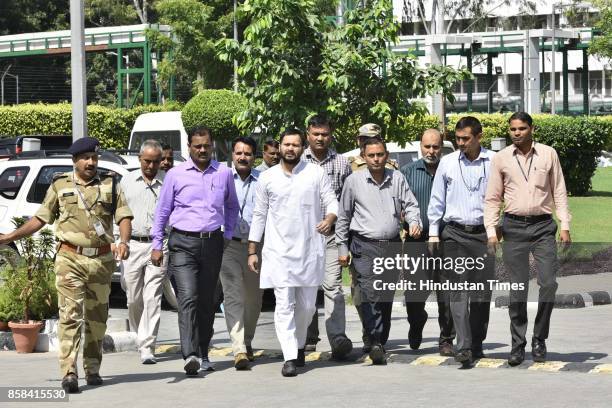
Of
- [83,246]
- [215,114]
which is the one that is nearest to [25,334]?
[83,246]

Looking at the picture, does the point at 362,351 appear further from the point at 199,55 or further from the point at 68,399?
the point at 199,55

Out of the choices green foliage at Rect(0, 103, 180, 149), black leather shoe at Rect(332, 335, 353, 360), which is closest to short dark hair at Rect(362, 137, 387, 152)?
black leather shoe at Rect(332, 335, 353, 360)

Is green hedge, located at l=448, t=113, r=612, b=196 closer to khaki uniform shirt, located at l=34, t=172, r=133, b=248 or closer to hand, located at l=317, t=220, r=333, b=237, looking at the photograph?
hand, located at l=317, t=220, r=333, b=237

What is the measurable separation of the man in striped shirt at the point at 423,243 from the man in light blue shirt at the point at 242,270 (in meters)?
1.36

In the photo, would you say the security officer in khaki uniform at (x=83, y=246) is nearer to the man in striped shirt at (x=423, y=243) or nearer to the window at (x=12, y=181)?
the man in striped shirt at (x=423, y=243)

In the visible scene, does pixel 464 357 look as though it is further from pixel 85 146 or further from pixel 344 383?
pixel 85 146

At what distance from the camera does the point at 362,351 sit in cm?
1125

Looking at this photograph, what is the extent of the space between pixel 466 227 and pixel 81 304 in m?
3.18

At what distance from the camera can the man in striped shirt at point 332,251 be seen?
10.8 meters

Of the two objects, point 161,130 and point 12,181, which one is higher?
point 161,130

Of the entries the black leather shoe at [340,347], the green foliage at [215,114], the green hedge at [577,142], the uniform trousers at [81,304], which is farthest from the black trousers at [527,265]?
the green foliage at [215,114]

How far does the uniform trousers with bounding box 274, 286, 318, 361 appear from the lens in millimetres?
10125

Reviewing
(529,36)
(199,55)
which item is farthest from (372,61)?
(529,36)

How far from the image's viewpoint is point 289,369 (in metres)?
9.97
